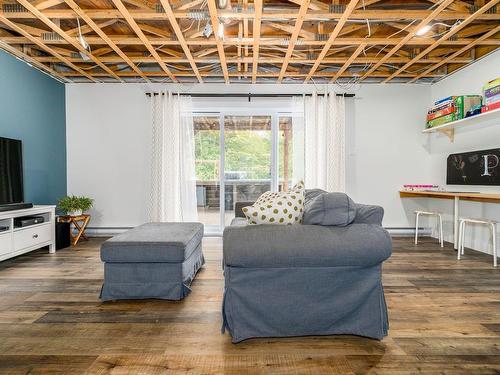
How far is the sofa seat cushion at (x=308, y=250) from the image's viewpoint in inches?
Result: 69.6

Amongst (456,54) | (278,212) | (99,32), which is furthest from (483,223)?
(99,32)

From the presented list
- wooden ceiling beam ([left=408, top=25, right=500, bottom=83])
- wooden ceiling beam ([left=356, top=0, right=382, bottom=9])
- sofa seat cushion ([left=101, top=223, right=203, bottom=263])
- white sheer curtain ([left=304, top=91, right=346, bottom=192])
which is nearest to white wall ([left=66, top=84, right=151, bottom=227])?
white sheer curtain ([left=304, top=91, right=346, bottom=192])

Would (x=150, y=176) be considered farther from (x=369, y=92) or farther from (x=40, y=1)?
(x=369, y=92)

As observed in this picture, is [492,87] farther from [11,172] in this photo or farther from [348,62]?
[11,172]

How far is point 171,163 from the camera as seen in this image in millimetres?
4996

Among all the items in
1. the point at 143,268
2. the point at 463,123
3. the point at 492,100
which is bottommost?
the point at 143,268

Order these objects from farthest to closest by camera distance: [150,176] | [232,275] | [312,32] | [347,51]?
1. [150,176]
2. [347,51]
3. [312,32]
4. [232,275]

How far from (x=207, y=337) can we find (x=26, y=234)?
2.86 metres

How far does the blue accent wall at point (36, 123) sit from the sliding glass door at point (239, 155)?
2124mm

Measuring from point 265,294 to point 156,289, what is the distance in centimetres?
104

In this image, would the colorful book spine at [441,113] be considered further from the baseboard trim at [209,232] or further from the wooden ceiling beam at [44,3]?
the wooden ceiling beam at [44,3]

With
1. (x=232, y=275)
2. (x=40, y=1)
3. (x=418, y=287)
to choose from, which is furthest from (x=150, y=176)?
(x=418, y=287)

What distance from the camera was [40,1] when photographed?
2855 mm

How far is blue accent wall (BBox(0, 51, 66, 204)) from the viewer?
12.6 feet
